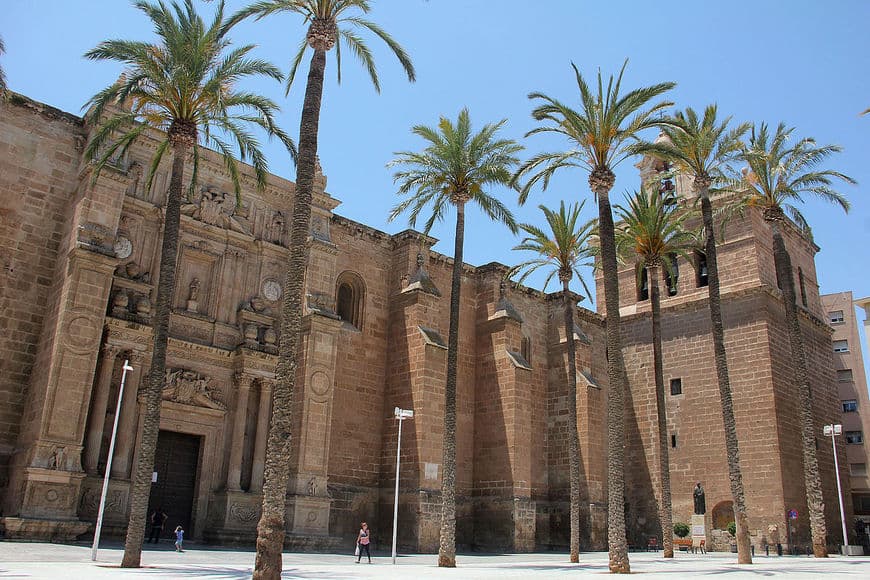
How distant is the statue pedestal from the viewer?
92.7 ft

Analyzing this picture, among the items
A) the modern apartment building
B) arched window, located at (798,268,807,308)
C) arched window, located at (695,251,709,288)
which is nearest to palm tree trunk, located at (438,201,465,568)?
arched window, located at (695,251,709,288)

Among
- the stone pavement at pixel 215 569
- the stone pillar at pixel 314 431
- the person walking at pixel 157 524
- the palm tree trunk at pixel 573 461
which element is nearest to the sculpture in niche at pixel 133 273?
the stone pillar at pixel 314 431

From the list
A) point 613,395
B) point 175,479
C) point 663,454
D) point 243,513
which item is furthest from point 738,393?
point 175,479

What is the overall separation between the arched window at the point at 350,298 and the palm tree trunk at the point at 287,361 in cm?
1229

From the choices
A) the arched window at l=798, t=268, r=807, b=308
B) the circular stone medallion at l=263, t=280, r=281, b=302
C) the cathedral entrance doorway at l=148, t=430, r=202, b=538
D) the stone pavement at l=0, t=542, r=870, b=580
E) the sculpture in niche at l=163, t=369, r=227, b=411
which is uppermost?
the arched window at l=798, t=268, r=807, b=308

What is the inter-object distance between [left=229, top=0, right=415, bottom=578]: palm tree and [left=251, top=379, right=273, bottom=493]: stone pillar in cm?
802

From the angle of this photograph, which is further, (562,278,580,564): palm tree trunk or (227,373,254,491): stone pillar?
(562,278,580,564): palm tree trunk

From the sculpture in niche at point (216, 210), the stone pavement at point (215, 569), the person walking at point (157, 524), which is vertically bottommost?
the stone pavement at point (215, 569)

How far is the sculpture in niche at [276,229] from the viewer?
2250 centimetres

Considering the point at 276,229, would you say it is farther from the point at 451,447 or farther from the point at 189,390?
the point at 451,447

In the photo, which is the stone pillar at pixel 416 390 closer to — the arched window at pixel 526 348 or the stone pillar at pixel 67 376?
the arched window at pixel 526 348

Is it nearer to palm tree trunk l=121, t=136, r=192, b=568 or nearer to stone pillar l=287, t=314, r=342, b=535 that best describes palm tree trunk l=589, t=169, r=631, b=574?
stone pillar l=287, t=314, r=342, b=535

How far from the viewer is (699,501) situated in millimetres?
28891

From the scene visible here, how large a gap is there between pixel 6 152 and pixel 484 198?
1281cm
